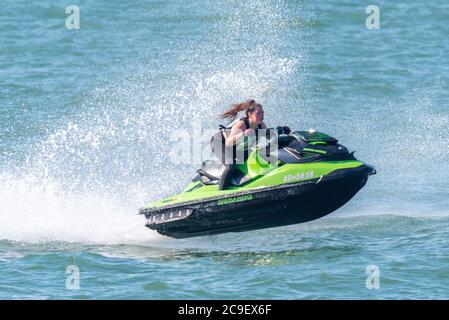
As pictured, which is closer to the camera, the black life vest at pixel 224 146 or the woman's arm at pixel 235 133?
the woman's arm at pixel 235 133

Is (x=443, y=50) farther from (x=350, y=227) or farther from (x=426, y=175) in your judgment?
(x=350, y=227)

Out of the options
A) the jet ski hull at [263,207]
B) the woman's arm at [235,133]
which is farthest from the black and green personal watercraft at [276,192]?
the woman's arm at [235,133]

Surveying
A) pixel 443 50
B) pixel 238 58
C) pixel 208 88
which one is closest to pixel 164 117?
pixel 208 88

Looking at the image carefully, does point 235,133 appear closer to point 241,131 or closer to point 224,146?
point 241,131

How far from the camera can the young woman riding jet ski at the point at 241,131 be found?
10.9 metres

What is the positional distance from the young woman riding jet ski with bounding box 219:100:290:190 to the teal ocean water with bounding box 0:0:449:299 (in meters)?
0.92

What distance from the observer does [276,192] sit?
35.4 feet

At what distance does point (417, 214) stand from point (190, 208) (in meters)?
3.13

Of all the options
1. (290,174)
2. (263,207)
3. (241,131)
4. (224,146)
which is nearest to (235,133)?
(241,131)

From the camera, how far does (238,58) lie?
57.5ft

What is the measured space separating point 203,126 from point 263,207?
5.27 meters

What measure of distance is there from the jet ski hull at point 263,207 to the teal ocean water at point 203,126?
0.28 metres

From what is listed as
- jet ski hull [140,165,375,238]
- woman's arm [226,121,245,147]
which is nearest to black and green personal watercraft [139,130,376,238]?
jet ski hull [140,165,375,238]

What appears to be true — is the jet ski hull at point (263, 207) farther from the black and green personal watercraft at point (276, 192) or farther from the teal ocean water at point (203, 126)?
the teal ocean water at point (203, 126)
